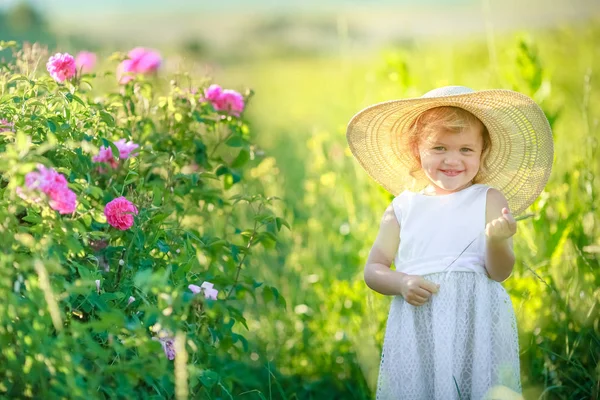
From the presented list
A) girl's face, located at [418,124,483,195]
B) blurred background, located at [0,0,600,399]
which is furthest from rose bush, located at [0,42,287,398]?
girl's face, located at [418,124,483,195]

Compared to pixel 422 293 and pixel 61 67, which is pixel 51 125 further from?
pixel 422 293

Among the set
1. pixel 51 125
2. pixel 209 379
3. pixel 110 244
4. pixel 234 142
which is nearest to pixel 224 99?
pixel 234 142

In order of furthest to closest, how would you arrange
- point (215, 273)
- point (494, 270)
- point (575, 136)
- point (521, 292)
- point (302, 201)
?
point (575, 136) → point (302, 201) → point (521, 292) → point (215, 273) → point (494, 270)

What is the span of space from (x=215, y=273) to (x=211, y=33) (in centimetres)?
1227

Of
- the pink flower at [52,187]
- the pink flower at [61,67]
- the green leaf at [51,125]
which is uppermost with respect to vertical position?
the pink flower at [61,67]

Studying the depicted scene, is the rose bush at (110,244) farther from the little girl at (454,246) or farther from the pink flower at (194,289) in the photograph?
the little girl at (454,246)

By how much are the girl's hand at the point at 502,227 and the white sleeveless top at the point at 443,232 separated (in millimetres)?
141

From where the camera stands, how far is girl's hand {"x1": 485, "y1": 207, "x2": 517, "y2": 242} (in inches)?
83.7

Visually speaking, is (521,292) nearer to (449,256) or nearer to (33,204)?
(449,256)

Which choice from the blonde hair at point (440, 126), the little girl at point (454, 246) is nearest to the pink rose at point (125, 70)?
the little girl at point (454, 246)

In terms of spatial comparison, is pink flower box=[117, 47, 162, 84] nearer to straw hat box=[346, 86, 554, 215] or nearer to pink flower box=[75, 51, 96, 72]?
pink flower box=[75, 51, 96, 72]

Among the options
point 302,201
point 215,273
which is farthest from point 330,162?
point 215,273

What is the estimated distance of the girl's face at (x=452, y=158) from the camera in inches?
93.7

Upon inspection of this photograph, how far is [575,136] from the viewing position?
18.4 feet
